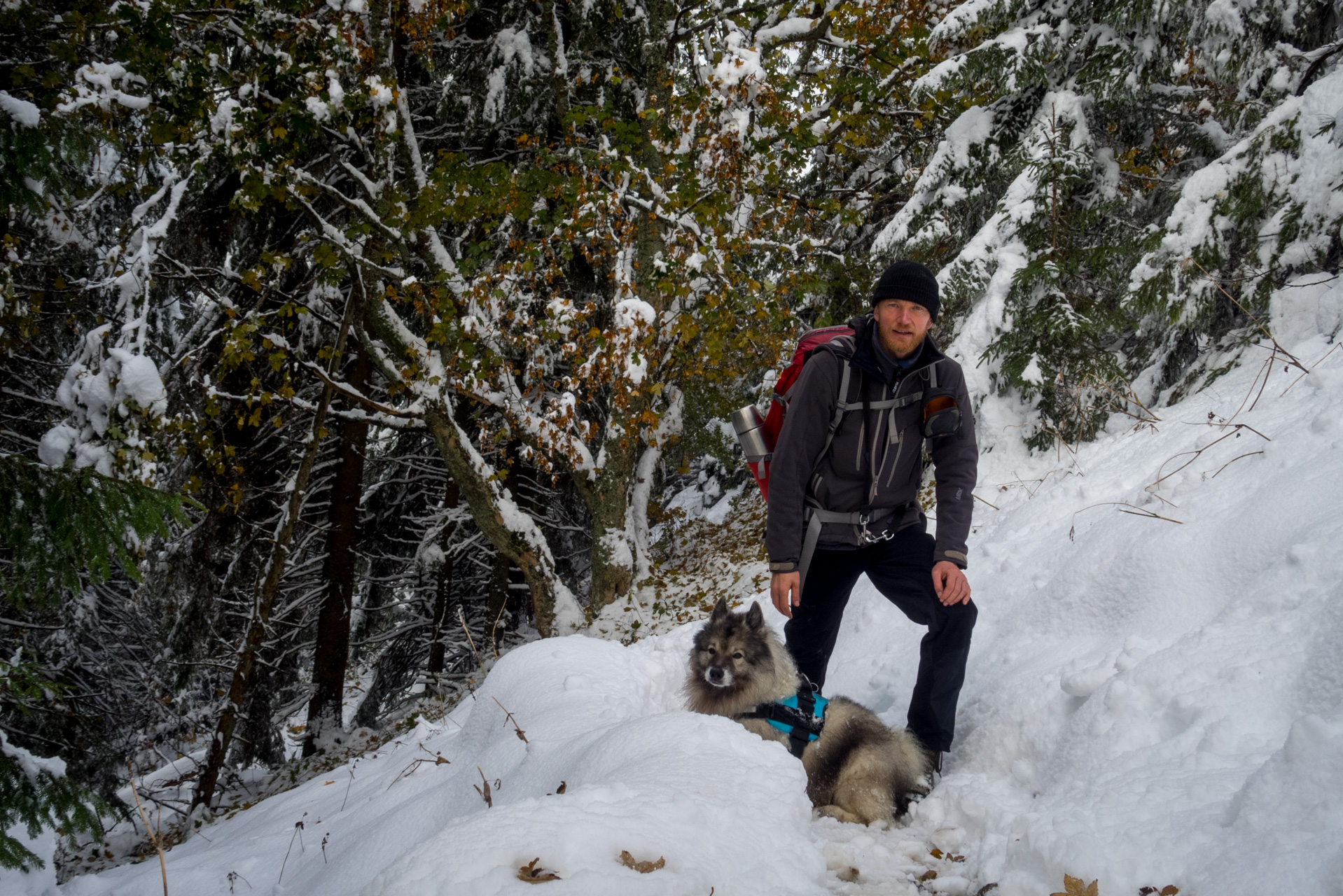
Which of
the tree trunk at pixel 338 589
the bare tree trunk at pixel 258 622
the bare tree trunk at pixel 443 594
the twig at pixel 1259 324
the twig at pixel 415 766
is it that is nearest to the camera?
the twig at pixel 415 766

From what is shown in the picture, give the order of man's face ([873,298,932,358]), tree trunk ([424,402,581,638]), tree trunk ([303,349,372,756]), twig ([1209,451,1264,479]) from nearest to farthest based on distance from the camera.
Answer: man's face ([873,298,932,358]) → twig ([1209,451,1264,479]) → tree trunk ([424,402,581,638]) → tree trunk ([303,349,372,756])

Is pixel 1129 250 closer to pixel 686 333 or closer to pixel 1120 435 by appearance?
pixel 1120 435

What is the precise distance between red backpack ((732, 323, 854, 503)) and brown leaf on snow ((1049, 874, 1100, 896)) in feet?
6.41

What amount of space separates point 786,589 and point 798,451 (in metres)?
0.62

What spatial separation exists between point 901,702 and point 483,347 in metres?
6.02

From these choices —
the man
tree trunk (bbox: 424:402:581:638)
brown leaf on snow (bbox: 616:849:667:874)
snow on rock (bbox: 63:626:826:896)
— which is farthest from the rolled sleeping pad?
tree trunk (bbox: 424:402:581:638)

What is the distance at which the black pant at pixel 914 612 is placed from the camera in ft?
10.6

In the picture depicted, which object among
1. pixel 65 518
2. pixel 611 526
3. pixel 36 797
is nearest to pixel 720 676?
pixel 65 518

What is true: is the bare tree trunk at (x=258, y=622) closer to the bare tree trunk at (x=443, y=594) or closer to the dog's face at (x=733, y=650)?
the bare tree trunk at (x=443, y=594)

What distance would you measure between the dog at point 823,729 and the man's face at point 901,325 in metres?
1.46

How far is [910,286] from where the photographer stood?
3.13 meters

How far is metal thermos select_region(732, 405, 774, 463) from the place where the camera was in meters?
3.62

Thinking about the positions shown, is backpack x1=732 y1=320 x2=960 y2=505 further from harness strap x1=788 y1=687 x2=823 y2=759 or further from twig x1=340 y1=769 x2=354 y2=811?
twig x1=340 y1=769 x2=354 y2=811

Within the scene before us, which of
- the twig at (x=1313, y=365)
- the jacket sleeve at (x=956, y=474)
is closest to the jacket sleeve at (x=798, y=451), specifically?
the jacket sleeve at (x=956, y=474)
